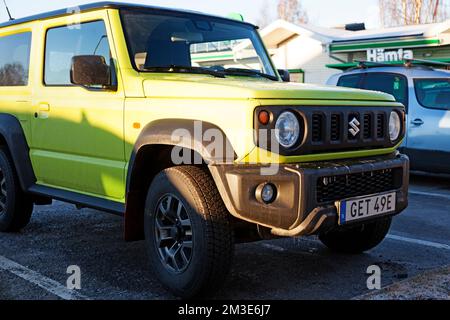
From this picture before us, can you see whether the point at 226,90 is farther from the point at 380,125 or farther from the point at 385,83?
the point at 385,83

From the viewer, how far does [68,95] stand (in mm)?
4578

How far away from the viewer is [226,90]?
11.4 feet

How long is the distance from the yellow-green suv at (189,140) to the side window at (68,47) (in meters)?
0.02

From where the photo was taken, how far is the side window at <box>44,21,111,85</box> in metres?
4.38

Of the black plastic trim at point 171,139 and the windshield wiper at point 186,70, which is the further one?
the windshield wiper at point 186,70

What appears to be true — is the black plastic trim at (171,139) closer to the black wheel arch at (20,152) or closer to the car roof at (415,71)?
the black wheel arch at (20,152)

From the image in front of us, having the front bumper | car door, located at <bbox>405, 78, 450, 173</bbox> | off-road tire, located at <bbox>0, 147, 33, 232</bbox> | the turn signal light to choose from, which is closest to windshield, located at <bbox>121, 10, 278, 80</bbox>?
the turn signal light

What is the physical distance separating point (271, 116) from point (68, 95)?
77.1 inches

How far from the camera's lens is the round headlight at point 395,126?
4.13m

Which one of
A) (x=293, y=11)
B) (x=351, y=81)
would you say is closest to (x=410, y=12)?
(x=293, y=11)

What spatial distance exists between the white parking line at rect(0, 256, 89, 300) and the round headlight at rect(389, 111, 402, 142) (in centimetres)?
238

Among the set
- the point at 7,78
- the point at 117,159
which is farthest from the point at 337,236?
the point at 7,78

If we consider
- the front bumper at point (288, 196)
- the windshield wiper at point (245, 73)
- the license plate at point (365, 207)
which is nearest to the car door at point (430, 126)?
the windshield wiper at point (245, 73)

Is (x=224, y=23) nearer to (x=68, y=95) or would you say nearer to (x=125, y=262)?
(x=68, y=95)
